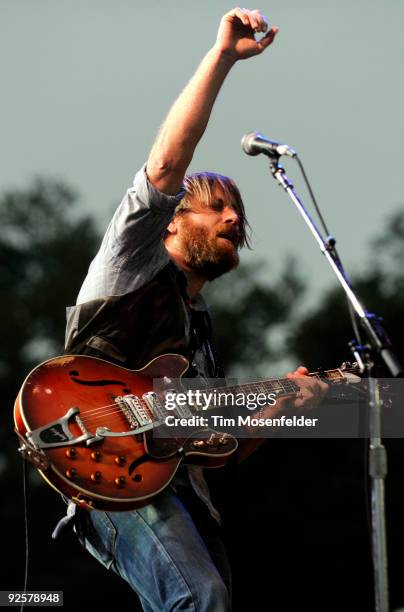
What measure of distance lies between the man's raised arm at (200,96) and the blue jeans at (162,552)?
1137 millimetres

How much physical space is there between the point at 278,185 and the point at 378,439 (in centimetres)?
92

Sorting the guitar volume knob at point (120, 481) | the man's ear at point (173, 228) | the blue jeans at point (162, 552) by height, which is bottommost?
the blue jeans at point (162, 552)

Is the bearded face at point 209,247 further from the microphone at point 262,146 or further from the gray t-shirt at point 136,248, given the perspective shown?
the microphone at point 262,146

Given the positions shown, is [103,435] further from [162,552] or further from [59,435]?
[162,552]

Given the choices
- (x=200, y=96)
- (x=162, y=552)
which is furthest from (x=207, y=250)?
(x=162, y=552)

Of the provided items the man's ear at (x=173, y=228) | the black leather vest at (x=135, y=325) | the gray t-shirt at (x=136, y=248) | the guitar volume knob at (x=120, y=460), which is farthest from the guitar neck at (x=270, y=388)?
the man's ear at (x=173, y=228)

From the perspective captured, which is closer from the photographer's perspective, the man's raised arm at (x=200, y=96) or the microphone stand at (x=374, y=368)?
the microphone stand at (x=374, y=368)

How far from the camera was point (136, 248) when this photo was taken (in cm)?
336

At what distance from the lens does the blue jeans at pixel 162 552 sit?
3.05 metres

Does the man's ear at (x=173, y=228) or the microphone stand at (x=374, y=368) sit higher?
the man's ear at (x=173, y=228)

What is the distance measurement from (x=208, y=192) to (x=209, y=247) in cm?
29

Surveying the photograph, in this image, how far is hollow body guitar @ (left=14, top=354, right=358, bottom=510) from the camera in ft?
10.0

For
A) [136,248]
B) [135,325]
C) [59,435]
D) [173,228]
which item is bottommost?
[59,435]

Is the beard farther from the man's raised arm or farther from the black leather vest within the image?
the man's raised arm
